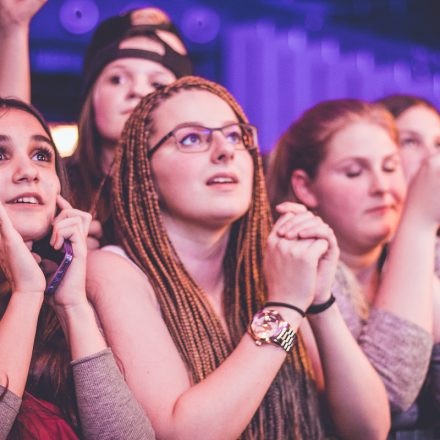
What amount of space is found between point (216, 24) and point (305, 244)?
2.93 meters

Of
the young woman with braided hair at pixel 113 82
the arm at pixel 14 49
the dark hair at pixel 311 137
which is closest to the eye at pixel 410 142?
the dark hair at pixel 311 137

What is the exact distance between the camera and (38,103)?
412 centimetres

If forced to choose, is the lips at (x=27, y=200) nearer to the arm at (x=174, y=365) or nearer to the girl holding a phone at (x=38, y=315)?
the girl holding a phone at (x=38, y=315)

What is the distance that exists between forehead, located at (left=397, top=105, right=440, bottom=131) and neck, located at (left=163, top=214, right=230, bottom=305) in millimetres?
1036

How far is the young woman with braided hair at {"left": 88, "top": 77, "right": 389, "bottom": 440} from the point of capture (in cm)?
137

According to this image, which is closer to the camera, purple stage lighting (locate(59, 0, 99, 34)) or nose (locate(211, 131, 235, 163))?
nose (locate(211, 131, 235, 163))

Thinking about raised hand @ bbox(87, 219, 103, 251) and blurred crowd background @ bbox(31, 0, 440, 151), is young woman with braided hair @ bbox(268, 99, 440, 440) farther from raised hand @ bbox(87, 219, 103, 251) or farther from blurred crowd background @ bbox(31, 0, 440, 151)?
blurred crowd background @ bbox(31, 0, 440, 151)

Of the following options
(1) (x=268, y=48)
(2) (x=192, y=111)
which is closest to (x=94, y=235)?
(2) (x=192, y=111)

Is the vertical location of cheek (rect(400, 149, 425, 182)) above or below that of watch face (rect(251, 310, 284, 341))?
above

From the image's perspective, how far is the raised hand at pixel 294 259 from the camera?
149cm

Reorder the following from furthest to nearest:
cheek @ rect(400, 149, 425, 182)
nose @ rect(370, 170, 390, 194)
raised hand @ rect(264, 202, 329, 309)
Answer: cheek @ rect(400, 149, 425, 182), nose @ rect(370, 170, 390, 194), raised hand @ rect(264, 202, 329, 309)

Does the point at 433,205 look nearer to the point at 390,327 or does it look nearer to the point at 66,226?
the point at 390,327

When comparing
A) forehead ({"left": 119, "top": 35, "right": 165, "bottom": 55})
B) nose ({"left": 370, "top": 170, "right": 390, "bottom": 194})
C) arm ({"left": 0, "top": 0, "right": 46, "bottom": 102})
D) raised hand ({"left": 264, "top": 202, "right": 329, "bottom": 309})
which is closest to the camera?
raised hand ({"left": 264, "top": 202, "right": 329, "bottom": 309})

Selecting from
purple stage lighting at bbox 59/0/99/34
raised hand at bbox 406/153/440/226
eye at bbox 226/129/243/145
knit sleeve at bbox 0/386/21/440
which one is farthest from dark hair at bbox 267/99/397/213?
purple stage lighting at bbox 59/0/99/34
